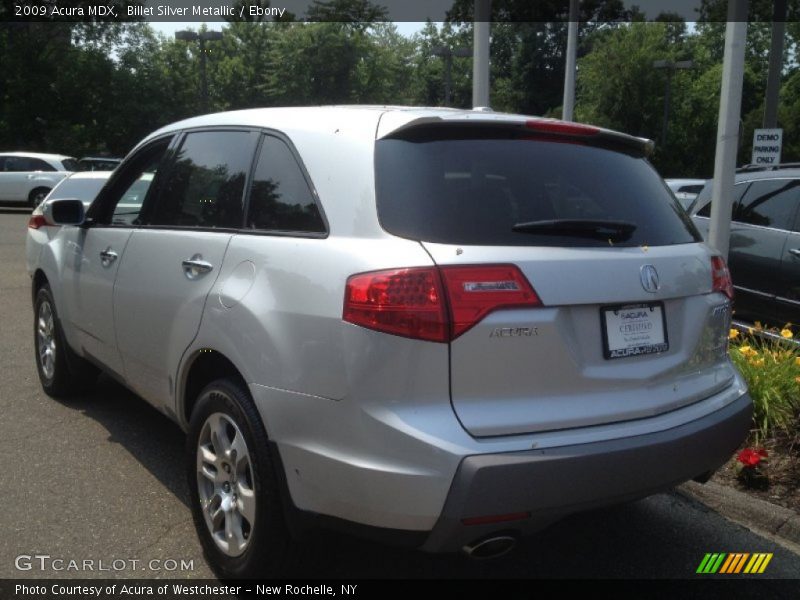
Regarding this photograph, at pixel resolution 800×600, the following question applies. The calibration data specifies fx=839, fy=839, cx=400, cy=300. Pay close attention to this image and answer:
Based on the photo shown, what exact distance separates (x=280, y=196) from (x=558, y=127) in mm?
1078

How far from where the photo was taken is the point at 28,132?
38.7 meters

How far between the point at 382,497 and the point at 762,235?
5.29 m

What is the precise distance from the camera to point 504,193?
2.86 m

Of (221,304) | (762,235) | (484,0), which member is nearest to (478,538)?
(221,304)

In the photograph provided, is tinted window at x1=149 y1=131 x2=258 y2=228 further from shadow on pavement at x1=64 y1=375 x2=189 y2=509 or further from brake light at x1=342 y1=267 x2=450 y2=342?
shadow on pavement at x1=64 y1=375 x2=189 y2=509

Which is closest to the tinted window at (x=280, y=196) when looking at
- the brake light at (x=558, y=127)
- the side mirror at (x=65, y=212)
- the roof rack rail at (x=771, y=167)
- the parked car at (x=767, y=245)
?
the brake light at (x=558, y=127)

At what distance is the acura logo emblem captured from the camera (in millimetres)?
2881

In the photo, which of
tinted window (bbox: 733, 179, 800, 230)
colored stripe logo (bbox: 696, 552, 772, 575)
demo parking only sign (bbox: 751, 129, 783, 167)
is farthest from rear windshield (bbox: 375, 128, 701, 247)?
demo parking only sign (bbox: 751, 129, 783, 167)

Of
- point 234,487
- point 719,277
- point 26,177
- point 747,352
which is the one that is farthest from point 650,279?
point 26,177

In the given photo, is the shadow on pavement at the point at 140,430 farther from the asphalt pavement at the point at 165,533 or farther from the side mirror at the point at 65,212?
the side mirror at the point at 65,212

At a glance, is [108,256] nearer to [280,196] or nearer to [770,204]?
[280,196]

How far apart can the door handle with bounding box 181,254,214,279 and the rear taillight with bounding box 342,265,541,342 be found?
37.3 inches

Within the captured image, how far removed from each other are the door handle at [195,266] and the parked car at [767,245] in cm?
482

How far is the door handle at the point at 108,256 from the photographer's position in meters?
4.26
